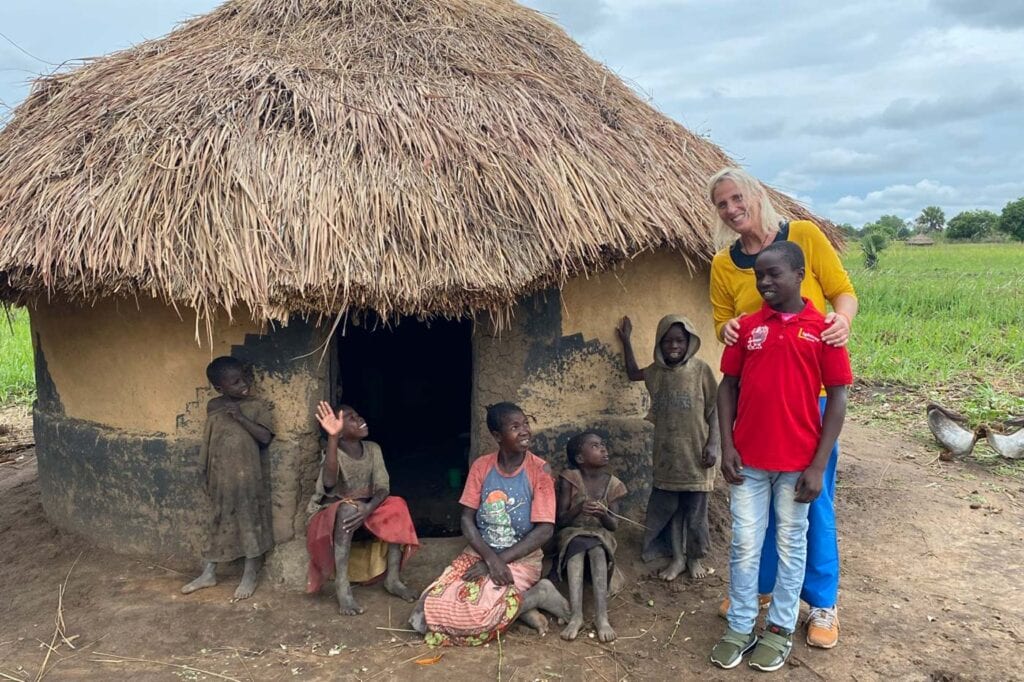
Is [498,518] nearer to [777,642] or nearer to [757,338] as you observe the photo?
[777,642]

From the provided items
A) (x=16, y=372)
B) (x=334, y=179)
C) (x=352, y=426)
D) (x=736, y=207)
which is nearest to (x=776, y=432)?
(x=736, y=207)

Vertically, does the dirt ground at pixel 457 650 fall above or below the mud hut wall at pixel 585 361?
below

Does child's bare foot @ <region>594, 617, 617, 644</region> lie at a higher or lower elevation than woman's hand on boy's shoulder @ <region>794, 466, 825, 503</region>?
lower

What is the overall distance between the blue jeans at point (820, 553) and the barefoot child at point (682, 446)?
51cm

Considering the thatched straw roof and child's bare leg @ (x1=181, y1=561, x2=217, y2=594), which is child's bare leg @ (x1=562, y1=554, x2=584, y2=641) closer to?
the thatched straw roof

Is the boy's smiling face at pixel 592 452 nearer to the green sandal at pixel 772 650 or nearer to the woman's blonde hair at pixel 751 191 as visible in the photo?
the green sandal at pixel 772 650

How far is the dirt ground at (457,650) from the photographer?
3.02 m

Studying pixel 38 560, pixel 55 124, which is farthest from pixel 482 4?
pixel 38 560

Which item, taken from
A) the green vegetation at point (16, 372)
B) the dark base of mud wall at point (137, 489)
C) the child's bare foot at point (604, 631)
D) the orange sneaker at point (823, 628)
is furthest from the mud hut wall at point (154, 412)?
the green vegetation at point (16, 372)

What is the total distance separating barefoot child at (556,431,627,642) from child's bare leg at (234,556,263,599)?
56.6 inches

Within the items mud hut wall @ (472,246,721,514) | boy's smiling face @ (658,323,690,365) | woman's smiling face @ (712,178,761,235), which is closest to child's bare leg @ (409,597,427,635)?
mud hut wall @ (472,246,721,514)

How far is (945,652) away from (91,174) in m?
4.23

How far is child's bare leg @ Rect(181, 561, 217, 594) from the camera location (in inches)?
141

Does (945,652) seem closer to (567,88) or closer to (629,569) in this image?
(629,569)
